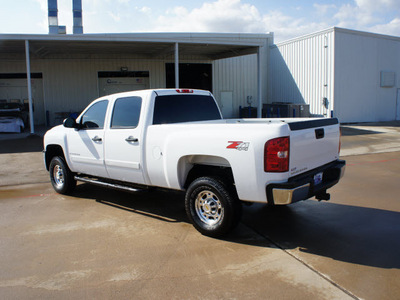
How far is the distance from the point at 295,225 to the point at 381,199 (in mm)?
2190

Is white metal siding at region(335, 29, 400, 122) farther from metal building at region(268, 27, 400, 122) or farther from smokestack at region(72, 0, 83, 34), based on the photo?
smokestack at region(72, 0, 83, 34)

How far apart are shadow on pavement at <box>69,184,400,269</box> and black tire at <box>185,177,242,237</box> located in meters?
0.27

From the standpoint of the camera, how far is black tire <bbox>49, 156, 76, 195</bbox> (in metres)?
7.09

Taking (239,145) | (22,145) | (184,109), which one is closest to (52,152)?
(184,109)

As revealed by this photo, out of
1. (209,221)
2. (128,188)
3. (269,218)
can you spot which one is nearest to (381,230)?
(269,218)

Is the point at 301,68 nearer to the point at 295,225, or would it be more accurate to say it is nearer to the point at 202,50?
the point at 202,50

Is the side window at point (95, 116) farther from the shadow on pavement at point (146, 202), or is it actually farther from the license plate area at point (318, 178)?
the license plate area at point (318, 178)

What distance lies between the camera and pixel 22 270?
3.98 m

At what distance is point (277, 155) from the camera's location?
410 cm

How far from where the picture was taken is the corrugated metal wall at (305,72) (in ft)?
67.6

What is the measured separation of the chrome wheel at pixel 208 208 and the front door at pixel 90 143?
6.78ft

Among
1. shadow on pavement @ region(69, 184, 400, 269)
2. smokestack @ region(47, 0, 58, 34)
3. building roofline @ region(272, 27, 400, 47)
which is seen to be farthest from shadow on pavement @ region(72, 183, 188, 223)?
smokestack @ region(47, 0, 58, 34)

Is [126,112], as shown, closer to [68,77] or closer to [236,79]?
[68,77]

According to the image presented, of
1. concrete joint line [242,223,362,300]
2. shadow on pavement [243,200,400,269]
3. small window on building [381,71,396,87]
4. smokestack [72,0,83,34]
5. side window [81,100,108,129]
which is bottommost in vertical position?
concrete joint line [242,223,362,300]
